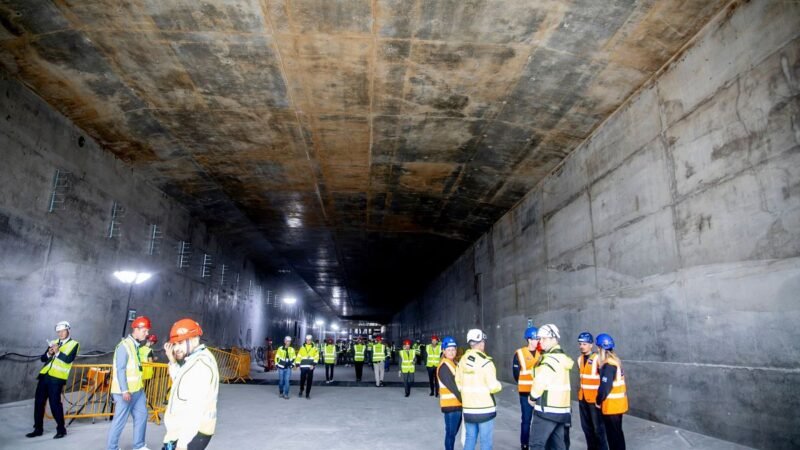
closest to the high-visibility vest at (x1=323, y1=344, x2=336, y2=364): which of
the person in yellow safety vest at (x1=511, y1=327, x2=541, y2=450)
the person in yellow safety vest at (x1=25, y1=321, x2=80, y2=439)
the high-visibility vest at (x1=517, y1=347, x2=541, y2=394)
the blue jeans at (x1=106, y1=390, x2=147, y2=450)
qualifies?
the person in yellow safety vest at (x1=25, y1=321, x2=80, y2=439)

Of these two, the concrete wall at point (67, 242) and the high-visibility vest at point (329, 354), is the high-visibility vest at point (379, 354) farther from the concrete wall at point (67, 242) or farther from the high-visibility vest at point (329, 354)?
the concrete wall at point (67, 242)

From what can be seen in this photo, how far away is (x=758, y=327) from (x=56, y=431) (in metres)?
11.0

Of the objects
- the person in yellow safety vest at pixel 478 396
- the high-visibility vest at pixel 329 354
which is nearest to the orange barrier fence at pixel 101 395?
the person in yellow safety vest at pixel 478 396

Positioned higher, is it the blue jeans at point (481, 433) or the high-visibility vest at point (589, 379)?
the high-visibility vest at point (589, 379)

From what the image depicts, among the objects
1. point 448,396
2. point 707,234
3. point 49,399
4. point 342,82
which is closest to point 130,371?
point 49,399

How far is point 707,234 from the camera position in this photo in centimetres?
723

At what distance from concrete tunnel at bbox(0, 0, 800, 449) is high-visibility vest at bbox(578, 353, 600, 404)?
5.87 ft

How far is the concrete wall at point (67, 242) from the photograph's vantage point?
935cm

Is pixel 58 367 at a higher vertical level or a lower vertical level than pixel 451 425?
higher

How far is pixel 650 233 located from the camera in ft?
28.5

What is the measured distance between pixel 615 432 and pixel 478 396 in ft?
6.76

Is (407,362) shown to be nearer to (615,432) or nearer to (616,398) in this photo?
(615,432)

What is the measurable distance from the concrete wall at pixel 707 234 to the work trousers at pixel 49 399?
388 inches

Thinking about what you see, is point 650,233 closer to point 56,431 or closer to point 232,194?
point 56,431
